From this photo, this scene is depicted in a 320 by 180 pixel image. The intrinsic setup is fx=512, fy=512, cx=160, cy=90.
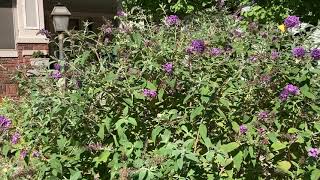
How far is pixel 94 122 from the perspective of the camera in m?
2.97

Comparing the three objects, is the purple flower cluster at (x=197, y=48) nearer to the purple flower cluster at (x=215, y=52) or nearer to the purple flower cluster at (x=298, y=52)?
the purple flower cluster at (x=215, y=52)

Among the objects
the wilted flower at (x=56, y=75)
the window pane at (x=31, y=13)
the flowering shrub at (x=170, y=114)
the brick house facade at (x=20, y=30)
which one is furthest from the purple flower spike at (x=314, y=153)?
the window pane at (x=31, y=13)

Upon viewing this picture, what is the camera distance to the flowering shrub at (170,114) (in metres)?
2.86

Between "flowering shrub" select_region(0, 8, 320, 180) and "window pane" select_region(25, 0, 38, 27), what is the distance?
9928mm

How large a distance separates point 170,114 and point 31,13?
420 inches

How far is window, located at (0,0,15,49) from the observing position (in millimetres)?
13047

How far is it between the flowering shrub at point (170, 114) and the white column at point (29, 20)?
987 cm

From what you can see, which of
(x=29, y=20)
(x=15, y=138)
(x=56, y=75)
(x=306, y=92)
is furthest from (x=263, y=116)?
(x=29, y=20)

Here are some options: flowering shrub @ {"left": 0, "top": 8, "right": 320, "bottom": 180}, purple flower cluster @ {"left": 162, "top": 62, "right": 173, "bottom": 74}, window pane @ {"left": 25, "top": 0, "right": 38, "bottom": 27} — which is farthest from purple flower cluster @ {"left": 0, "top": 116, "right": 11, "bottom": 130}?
window pane @ {"left": 25, "top": 0, "right": 38, "bottom": 27}

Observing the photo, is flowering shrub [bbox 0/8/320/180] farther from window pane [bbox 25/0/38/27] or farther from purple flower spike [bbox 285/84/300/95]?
window pane [bbox 25/0/38/27]

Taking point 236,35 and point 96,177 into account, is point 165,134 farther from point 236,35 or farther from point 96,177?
point 236,35

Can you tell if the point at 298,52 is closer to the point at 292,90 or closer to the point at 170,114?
the point at 292,90

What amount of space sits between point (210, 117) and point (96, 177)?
80 centimetres

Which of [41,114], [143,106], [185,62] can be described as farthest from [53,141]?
[185,62]
